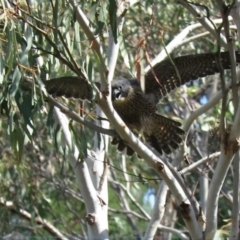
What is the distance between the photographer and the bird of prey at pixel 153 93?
17.1ft

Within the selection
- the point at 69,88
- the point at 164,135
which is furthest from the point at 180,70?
the point at 69,88

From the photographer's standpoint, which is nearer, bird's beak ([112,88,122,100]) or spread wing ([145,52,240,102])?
spread wing ([145,52,240,102])

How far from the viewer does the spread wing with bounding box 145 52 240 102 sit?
5238 millimetres

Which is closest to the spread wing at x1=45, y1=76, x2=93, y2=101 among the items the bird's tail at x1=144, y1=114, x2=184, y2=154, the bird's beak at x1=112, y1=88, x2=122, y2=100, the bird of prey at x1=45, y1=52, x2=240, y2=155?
the bird of prey at x1=45, y1=52, x2=240, y2=155

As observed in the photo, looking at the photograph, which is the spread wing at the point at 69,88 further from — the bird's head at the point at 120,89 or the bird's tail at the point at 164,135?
the bird's tail at the point at 164,135

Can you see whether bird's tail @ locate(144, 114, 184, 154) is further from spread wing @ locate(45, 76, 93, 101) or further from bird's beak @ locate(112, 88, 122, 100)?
spread wing @ locate(45, 76, 93, 101)

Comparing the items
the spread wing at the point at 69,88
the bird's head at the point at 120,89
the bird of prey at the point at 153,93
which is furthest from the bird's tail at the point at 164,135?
the spread wing at the point at 69,88

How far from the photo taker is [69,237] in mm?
8094

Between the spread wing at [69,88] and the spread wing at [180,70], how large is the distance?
482mm

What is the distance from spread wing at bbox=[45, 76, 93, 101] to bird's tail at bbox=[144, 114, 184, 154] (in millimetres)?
625

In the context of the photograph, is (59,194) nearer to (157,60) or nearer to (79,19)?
(157,60)

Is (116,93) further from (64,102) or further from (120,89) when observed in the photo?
(64,102)

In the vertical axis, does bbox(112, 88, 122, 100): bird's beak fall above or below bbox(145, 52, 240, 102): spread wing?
below

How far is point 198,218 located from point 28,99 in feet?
3.85
